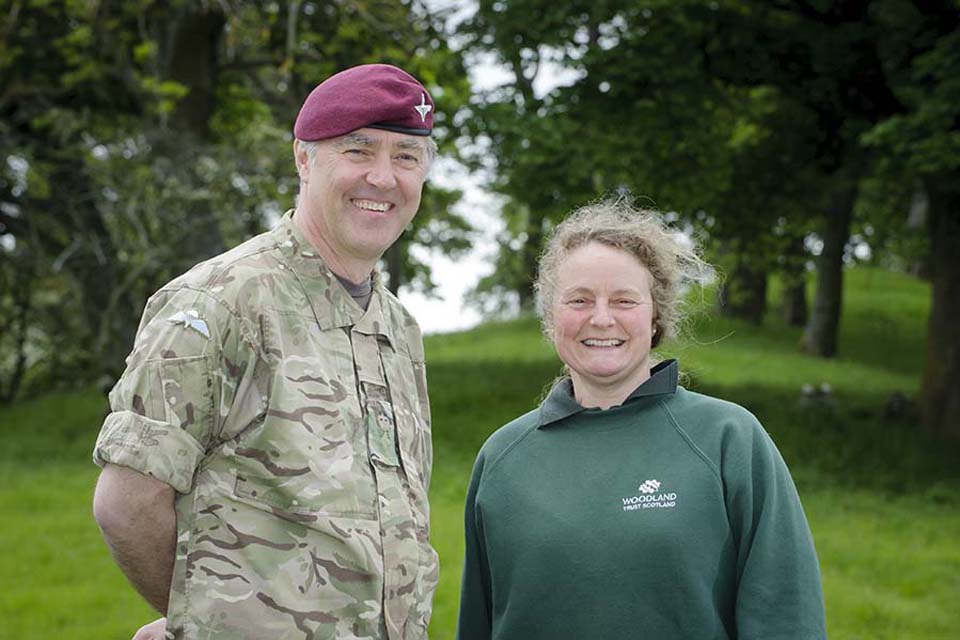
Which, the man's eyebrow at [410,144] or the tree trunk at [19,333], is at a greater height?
the man's eyebrow at [410,144]

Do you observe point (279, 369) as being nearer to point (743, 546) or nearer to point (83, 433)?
point (743, 546)

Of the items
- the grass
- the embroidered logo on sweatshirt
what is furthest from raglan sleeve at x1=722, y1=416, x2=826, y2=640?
the grass

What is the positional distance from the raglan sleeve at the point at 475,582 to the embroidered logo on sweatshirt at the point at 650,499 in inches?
19.3

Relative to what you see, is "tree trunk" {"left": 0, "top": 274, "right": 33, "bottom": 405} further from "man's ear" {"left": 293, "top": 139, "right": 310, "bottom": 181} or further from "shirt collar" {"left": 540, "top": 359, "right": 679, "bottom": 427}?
"shirt collar" {"left": 540, "top": 359, "right": 679, "bottom": 427}

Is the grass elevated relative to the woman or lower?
lower

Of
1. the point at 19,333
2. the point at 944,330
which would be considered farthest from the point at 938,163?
the point at 19,333

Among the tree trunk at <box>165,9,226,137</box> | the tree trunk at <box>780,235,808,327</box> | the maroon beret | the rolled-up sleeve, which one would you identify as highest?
the tree trunk at <box>165,9,226,137</box>

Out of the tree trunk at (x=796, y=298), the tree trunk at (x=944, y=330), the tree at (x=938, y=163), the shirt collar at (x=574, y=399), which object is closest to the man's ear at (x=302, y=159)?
the shirt collar at (x=574, y=399)

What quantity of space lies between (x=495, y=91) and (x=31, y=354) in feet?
28.7

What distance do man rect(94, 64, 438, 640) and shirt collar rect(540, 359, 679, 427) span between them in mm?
406

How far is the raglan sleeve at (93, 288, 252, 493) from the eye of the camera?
2.66 metres

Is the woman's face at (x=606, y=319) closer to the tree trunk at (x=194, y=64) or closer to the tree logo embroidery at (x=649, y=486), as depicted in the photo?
the tree logo embroidery at (x=649, y=486)

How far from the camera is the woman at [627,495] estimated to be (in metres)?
2.79

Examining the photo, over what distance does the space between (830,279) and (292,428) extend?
21.6m
